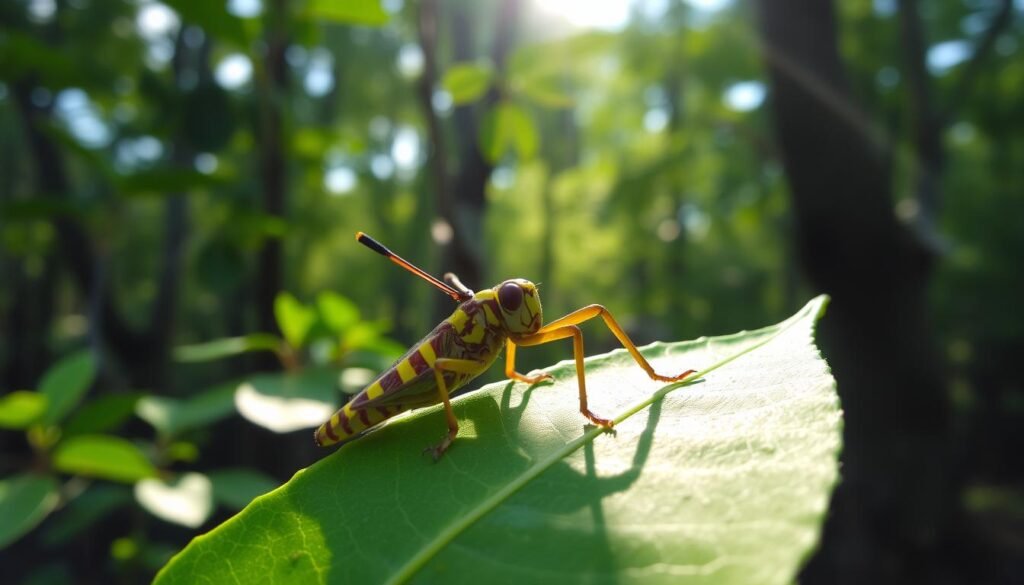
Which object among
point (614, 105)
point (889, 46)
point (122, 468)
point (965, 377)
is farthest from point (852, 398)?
point (965, 377)

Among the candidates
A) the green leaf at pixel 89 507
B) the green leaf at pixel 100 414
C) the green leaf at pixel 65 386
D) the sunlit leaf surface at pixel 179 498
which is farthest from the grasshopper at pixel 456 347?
the green leaf at pixel 89 507

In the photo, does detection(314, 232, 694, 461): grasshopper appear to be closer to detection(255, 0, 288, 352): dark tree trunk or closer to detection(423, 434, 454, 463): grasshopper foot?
detection(423, 434, 454, 463): grasshopper foot

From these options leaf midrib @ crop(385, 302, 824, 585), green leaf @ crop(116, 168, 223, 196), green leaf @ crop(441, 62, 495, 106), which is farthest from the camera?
green leaf @ crop(441, 62, 495, 106)

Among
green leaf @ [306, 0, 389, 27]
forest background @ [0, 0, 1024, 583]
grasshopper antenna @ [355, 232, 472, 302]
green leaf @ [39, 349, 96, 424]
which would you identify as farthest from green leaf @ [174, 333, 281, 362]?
green leaf @ [306, 0, 389, 27]

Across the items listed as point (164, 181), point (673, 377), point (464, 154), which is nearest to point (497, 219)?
point (464, 154)

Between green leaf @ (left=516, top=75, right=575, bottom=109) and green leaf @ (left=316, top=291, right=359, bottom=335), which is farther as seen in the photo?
green leaf @ (left=516, top=75, right=575, bottom=109)

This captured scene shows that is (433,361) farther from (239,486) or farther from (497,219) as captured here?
(497,219)

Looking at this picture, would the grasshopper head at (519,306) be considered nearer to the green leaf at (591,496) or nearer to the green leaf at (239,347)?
the green leaf at (591,496)

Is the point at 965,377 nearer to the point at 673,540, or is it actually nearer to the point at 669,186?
the point at 669,186
